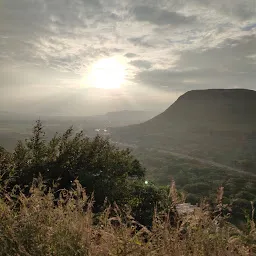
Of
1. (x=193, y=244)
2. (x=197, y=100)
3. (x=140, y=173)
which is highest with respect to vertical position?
(x=197, y=100)

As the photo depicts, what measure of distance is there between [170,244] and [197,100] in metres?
185

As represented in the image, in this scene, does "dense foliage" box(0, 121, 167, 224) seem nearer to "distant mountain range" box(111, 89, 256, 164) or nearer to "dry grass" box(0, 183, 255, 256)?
"dry grass" box(0, 183, 255, 256)

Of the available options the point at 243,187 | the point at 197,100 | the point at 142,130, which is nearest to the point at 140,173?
the point at 243,187

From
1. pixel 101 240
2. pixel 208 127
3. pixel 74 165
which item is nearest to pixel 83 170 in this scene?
pixel 74 165

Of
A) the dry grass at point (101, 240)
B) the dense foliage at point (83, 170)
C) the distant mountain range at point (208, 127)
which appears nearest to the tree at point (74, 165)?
the dense foliage at point (83, 170)

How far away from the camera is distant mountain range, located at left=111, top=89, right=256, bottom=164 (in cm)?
10184

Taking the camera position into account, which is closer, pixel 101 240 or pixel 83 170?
pixel 101 240

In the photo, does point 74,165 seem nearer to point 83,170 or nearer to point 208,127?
point 83,170

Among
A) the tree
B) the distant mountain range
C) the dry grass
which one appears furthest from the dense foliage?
the distant mountain range

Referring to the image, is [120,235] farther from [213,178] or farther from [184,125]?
[184,125]

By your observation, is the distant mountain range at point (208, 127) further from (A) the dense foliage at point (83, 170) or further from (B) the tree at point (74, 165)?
(A) the dense foliage at point (83, 170)

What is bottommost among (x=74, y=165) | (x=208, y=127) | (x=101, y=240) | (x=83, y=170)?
(x=83, y=170)

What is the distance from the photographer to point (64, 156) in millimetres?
15742

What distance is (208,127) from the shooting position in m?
146
